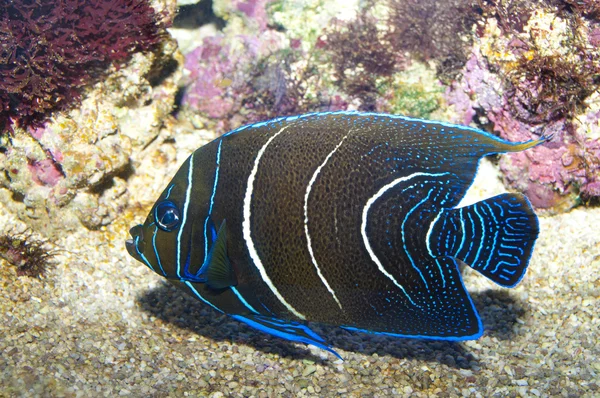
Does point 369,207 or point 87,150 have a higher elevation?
point 369,207

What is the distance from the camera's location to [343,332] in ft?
10.2

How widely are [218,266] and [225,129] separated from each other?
3.14m

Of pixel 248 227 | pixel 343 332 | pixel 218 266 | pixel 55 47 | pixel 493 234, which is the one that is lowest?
pixel 343 332

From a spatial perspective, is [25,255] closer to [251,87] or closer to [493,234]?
[251,87]

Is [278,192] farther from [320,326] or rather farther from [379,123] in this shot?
[320,326]

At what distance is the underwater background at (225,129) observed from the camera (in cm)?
261

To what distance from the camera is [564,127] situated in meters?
3.55

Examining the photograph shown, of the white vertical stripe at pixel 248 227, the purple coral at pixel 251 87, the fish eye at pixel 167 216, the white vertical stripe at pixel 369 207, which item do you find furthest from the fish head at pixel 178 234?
the purple coral at pixel 251 87

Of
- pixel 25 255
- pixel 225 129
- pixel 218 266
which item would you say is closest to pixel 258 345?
pixel 218 266

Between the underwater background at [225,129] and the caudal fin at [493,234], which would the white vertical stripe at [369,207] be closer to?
the caudal fin at [493,234]

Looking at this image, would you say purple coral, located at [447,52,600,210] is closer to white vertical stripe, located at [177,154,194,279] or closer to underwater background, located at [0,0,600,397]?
underwater background, located at [0,0,600,397]

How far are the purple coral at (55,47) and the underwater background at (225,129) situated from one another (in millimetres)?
14

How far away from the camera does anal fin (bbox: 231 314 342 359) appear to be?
1.96m

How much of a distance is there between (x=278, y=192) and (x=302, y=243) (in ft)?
0.76
